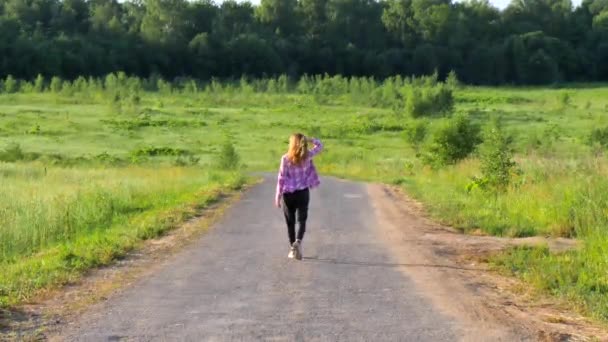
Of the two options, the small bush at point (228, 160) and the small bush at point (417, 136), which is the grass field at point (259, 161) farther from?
the small bush at point (228, 160)

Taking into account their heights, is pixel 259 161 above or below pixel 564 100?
below

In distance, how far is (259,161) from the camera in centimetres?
5478

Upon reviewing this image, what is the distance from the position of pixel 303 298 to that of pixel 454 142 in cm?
2924

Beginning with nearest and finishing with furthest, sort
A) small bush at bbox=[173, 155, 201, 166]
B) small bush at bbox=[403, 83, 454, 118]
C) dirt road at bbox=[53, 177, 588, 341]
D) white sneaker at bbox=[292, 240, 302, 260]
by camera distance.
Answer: dirt road at bbox=[53, 177, 588, 341], white sneaker at bbox=[292, 240, 302, 260], small bush at bbox=[173, 155, 201, 166], small bush at bbox=[403, 83, 454, 118]

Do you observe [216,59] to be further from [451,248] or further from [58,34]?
[451,248]

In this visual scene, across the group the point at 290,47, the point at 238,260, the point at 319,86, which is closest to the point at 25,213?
the point at 238,260

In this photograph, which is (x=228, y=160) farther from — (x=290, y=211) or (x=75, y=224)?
(x=290, y=211)

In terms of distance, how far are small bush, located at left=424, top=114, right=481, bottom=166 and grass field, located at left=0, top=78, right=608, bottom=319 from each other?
2.68ft

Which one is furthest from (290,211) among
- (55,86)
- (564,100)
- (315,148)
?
(55,86)

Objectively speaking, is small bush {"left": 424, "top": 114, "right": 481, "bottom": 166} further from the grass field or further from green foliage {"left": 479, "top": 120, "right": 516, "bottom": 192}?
green foliage {"left": 479, "top": 120, "right": 516, "bottom": 192}

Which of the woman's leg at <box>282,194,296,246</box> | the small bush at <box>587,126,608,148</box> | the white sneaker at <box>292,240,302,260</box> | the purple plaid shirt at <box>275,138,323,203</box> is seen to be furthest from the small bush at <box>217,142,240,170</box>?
the white sneaker at <box>292,240,302,260</box>

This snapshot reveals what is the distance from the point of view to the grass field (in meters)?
12.3

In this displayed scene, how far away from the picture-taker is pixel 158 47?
11200cm

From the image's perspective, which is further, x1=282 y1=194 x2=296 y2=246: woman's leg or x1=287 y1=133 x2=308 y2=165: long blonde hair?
x1=282 y1=194 x2=296 y2=246: woman's leg
